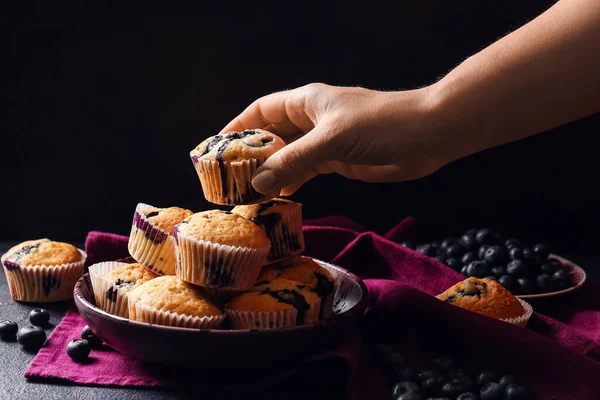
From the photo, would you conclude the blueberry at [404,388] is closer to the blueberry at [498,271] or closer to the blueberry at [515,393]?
the blueberry at [515,393]

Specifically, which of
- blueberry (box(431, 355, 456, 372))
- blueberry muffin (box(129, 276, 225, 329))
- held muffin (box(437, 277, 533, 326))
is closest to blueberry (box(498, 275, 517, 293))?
held muffin (box(437, 277, 533, 326))

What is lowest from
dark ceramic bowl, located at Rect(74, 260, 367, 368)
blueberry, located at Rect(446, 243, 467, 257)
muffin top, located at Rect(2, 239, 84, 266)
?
blueberry, located at Rect(446, 243, 467, 257)

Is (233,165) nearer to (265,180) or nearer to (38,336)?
(265,180)

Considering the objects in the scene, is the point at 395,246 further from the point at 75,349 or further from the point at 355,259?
the point at 75,349

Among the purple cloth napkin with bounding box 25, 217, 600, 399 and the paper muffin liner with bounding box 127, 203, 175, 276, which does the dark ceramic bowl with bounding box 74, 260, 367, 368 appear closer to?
the purple cloth napkin with bounding box 25, 217, 600, 399

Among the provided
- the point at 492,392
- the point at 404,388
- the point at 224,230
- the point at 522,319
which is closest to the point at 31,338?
the point at 224,230

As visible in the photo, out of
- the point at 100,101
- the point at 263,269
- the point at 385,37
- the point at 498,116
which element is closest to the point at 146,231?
the point at 263,269
